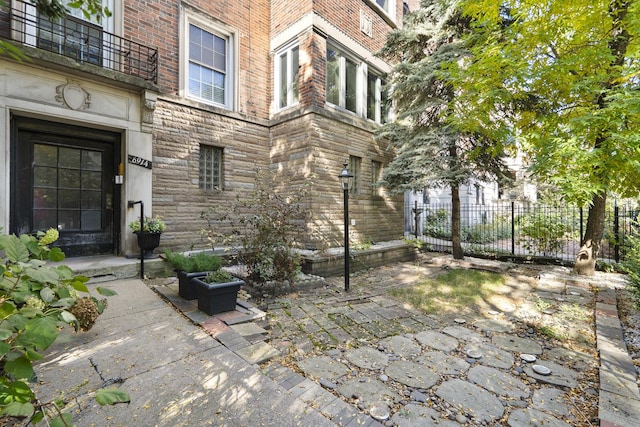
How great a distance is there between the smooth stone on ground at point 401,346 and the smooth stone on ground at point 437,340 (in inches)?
5.6

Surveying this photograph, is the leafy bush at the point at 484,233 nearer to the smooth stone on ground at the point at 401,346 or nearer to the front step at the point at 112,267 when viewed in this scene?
the smooth stone on ground at the point at 401,346

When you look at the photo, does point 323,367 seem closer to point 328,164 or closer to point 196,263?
point 196,263

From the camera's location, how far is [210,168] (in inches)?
283

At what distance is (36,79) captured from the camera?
4.79 meters

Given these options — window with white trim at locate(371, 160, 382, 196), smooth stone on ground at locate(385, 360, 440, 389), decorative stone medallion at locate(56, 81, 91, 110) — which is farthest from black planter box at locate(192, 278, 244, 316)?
window with white trim at locate(371, 160, 382, 196)

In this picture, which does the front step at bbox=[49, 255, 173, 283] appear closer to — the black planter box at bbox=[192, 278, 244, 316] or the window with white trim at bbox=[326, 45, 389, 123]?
the black planter box at bbox=[192, 278, 244, 316]

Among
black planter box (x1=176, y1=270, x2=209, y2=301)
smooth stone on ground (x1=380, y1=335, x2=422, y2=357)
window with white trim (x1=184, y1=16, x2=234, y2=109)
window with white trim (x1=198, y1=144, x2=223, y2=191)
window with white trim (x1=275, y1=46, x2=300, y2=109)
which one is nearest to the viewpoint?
smooth stone on ground (x1=380, y1=335, x2=422, y2=357)

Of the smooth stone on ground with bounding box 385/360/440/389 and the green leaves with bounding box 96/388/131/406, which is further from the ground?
the green leaves with bounding box 96/388/131/406

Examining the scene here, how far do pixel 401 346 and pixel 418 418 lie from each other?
3.70 ft

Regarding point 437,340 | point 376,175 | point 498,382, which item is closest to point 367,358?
point 437,340

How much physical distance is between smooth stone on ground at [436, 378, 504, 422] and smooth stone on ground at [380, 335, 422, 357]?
536 mm

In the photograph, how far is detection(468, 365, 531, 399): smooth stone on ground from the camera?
8.03 feet

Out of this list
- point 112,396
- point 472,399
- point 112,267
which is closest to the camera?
point 112,396

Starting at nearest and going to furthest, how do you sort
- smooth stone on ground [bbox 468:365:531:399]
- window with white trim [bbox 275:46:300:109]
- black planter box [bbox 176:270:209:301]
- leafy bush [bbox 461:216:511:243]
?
smooth stone on ground [bbox 468:365:531:399] → black planter box [bbox 176:270:209:301] → window with white trim [bbox 275:46:300:109] → leafy bush [bbox 461:216:511:243]
